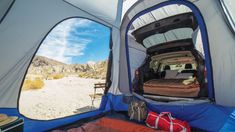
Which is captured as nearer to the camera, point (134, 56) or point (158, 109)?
point (158, 109)

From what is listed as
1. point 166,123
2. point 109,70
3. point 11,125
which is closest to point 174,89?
point 166,123

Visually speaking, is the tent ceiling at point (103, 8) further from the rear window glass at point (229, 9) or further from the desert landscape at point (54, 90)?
the rear window glass at point (229, 9)

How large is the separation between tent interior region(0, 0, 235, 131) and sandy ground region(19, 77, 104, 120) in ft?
0.63

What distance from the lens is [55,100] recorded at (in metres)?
4.37

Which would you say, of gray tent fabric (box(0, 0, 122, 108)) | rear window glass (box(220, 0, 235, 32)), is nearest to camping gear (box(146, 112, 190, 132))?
rear window glass (box(220, 0, 235, 32))

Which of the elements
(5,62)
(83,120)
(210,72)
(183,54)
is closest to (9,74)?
(5,62)

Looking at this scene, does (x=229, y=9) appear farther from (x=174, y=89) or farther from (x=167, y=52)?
(x=167, y=52)

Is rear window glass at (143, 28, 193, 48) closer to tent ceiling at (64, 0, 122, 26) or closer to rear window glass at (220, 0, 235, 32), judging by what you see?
tent ceiling at (64, 0, 122, 26)

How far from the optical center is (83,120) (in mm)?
2918

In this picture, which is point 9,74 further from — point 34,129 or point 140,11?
point 140,11

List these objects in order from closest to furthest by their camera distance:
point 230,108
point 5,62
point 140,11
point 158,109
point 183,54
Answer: point 5,62 → point 230,108 → point 158,109 → point 140,11 → point 183,54

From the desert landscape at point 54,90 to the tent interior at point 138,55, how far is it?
188 millimetres

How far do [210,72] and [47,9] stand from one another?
2480mm

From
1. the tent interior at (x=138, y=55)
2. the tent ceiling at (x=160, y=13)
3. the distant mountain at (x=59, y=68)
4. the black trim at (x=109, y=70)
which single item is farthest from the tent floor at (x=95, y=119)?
the tent ceiling at (x=160, y=13)
